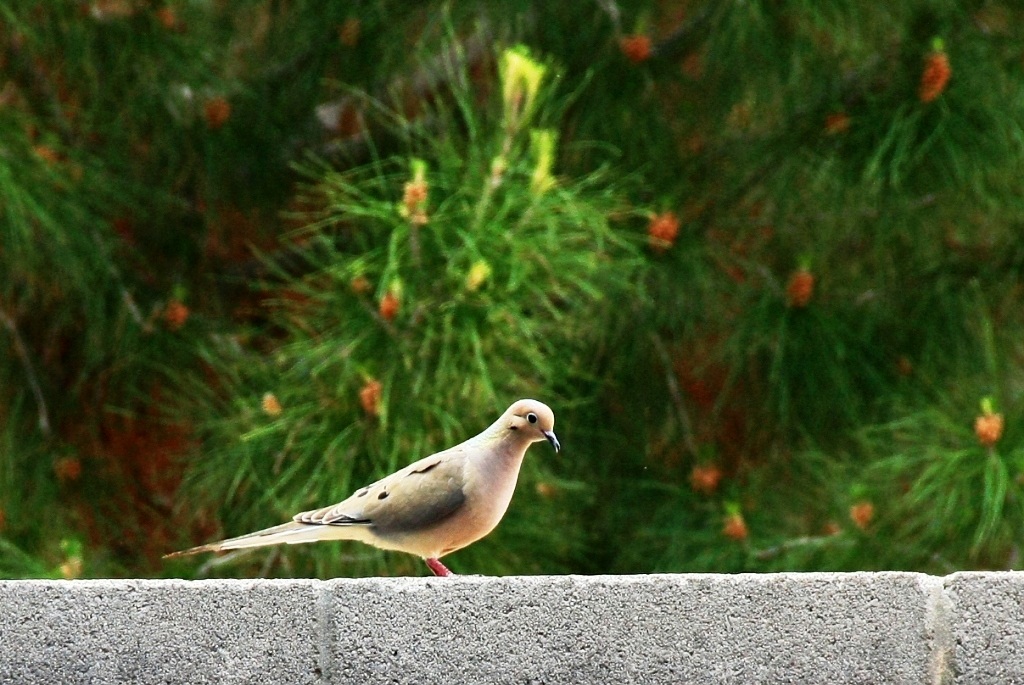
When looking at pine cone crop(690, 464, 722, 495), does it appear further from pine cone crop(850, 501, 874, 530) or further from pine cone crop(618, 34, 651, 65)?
pine cone crop(618, 34, 651, 65)

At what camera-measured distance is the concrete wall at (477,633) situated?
1.48 m

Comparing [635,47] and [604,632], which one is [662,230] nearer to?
[635,47]

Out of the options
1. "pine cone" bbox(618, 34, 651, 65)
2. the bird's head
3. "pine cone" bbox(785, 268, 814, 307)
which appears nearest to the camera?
the bird's head

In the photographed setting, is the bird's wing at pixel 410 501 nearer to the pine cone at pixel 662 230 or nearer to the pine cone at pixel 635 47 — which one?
the pine cone at pixel 662 230

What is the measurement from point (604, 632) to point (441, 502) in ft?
1.82

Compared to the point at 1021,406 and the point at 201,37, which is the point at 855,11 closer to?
the point at 1021,406

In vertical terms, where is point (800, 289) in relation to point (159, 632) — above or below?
below

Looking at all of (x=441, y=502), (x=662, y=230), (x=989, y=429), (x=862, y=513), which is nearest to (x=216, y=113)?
(x=662, y=230)

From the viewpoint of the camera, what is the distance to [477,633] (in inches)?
58.4

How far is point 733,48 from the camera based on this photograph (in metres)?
3.65

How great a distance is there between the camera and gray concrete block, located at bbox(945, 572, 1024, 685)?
150 centimetres

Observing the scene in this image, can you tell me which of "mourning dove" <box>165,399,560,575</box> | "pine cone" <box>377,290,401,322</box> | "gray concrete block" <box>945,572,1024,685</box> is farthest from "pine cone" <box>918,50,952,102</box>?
"gray concrete block" <box>945,572,1024,685</box>

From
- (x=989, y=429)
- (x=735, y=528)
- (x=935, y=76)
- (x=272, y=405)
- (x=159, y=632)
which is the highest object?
(x=159, y=632)

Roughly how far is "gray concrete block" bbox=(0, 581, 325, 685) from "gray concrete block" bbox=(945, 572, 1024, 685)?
61 cm
